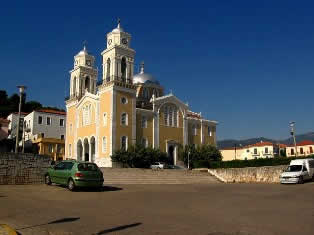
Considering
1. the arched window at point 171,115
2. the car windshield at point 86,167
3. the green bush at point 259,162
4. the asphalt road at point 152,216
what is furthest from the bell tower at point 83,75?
the asphalt road at point 152,216

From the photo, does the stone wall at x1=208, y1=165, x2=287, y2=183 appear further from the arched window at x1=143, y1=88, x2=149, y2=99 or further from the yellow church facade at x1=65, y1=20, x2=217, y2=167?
the arched window at x1=143, y1=88, x2=149, y2=99

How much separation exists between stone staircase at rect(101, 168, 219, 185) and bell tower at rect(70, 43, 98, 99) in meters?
25.6

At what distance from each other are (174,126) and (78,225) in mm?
45906

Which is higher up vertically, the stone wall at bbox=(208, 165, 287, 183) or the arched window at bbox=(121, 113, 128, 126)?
the arched window at bbox=(121, 113, 128, 126)

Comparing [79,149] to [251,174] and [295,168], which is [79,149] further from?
[295,168]

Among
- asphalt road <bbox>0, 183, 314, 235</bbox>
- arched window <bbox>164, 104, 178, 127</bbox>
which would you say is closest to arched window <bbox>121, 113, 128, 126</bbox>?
arched window <bbox>164, 104, 178, 127</bbox>

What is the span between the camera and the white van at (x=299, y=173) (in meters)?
26.9

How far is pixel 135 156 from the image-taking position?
149ft

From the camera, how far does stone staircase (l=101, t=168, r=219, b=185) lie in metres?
29.7

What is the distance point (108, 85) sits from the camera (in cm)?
4800

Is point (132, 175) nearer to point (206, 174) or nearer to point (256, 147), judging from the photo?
point (206, 174)

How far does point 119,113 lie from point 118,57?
24.6 ft

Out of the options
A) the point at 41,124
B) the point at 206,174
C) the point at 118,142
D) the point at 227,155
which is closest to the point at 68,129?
the point at 41,124

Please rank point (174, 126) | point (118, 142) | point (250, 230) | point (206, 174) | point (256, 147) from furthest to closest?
1. point (256, 147)
2. point (174, 126)
3. point (118, 142)
4. point (206, 174)
5. point (250, 230)
